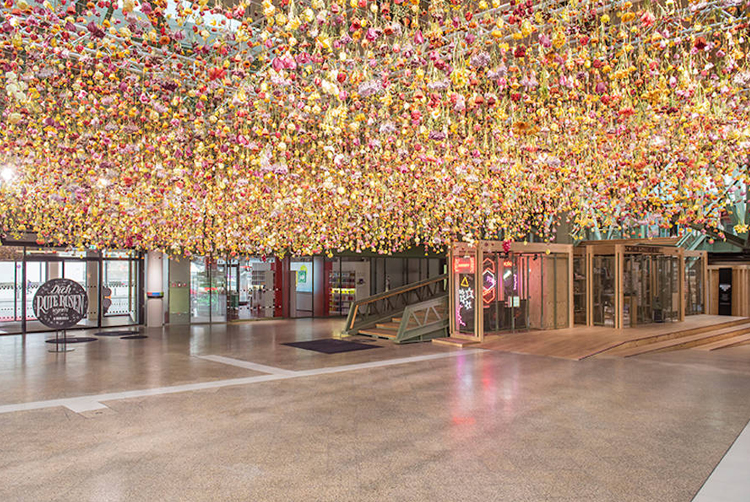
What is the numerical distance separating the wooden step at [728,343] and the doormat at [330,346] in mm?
8209

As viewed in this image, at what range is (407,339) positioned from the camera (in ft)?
45.6

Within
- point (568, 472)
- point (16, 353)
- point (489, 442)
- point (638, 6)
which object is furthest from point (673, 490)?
point (16, 353)

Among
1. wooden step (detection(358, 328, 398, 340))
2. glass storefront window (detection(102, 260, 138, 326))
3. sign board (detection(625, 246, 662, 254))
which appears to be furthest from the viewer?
glass storefront window (detection(102, 260, 138, 326))

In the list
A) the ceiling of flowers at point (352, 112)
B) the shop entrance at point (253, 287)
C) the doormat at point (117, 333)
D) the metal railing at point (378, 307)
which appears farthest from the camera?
the shop entrance at point (253, 287)

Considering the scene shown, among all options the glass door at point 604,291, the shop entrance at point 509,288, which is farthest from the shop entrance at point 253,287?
the glass door at point 604,291

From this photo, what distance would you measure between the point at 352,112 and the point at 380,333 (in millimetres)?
8704

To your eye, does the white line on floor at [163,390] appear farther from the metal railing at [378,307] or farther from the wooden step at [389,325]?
the metal railing at [378,307]

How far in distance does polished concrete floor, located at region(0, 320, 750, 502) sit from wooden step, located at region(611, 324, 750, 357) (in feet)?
3.37

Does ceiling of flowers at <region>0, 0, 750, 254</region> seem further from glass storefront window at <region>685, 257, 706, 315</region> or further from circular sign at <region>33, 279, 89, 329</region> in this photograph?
glass storefront window at <region>685, 257, 706, 315</region>

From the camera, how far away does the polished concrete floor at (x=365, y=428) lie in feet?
14.9

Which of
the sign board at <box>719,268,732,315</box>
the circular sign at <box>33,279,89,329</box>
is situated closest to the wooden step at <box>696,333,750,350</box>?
the sign board at <box>719,268,732,315</box>

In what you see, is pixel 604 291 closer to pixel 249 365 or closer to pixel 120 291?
pixel 249 365

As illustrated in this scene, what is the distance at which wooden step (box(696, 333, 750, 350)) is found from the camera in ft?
44.0

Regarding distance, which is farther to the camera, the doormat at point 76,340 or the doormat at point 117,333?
the doormat at point 117,333
